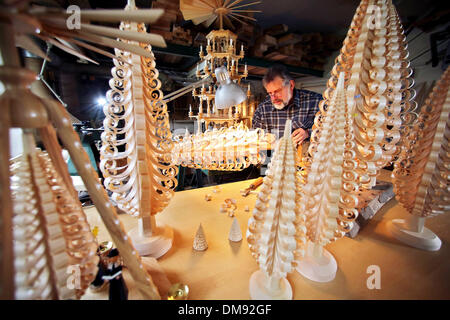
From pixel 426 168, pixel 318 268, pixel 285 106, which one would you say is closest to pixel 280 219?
pixel 318 268

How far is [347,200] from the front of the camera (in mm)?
619

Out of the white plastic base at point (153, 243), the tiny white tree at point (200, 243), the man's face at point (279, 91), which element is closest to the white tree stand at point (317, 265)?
the tiny white tree at point (200, 243)

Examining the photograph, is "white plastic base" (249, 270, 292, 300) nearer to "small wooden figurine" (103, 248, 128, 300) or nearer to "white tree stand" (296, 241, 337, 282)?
"white tree stand" (296, 241, 337, 282)

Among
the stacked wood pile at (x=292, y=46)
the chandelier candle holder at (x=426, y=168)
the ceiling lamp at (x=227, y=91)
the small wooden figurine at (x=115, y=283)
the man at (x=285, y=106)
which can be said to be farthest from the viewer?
the stacked wood pile at (x=292, y=46)

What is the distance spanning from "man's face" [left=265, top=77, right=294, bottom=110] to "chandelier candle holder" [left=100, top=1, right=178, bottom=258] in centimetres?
132

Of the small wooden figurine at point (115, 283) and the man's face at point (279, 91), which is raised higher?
the man's face at point (279, 91)

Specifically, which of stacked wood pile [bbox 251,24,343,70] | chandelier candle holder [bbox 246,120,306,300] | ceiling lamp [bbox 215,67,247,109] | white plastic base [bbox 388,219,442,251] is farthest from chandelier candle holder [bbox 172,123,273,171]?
stacked wood pile [bbox 251,24,343,70]

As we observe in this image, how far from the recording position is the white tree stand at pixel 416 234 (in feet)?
2.48

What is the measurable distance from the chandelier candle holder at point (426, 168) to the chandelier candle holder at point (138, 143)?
3.55 ft

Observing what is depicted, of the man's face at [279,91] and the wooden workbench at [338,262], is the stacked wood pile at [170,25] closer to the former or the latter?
the man's face at [279,91]

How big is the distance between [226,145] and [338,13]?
263 centimetres

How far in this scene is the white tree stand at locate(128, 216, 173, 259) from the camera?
70cm
